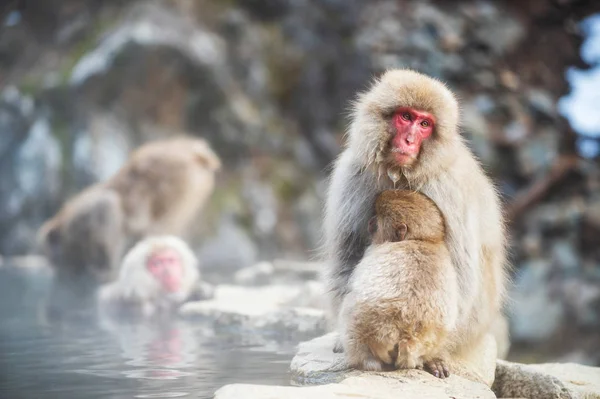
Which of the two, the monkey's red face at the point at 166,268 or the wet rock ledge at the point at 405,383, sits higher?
the monkey's red face at the point at 166,268

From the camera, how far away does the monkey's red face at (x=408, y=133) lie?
224 centimetres

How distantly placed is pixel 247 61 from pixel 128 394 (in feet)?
22.0

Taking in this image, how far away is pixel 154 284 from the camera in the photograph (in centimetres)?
410

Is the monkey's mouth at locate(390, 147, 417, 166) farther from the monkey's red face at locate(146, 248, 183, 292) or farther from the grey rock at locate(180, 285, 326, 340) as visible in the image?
the monkey's red face at locate(146, 248, 183, 292)

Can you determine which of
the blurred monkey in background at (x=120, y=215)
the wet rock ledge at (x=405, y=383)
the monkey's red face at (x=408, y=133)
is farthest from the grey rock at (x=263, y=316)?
the blurred monkey in background at (x=120, y=215)

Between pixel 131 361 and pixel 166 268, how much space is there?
1635 millimetres

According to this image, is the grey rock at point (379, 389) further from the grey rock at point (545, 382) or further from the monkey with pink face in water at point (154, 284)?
the monkey with pink face in water at point (154, 284)

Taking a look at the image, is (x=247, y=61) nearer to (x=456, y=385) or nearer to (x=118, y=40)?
(x=118, y=40)

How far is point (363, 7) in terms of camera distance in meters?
8.66

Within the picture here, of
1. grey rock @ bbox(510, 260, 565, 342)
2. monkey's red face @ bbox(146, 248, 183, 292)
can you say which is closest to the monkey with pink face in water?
monkey's red face @ bbox(146, 248, 183, 292)

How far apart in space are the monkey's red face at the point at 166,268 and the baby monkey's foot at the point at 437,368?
2.15 m

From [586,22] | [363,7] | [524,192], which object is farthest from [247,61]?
[586,22]

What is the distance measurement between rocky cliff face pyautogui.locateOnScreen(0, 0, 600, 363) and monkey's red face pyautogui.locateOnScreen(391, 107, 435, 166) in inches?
169

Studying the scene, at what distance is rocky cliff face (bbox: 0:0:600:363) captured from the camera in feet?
23.2
